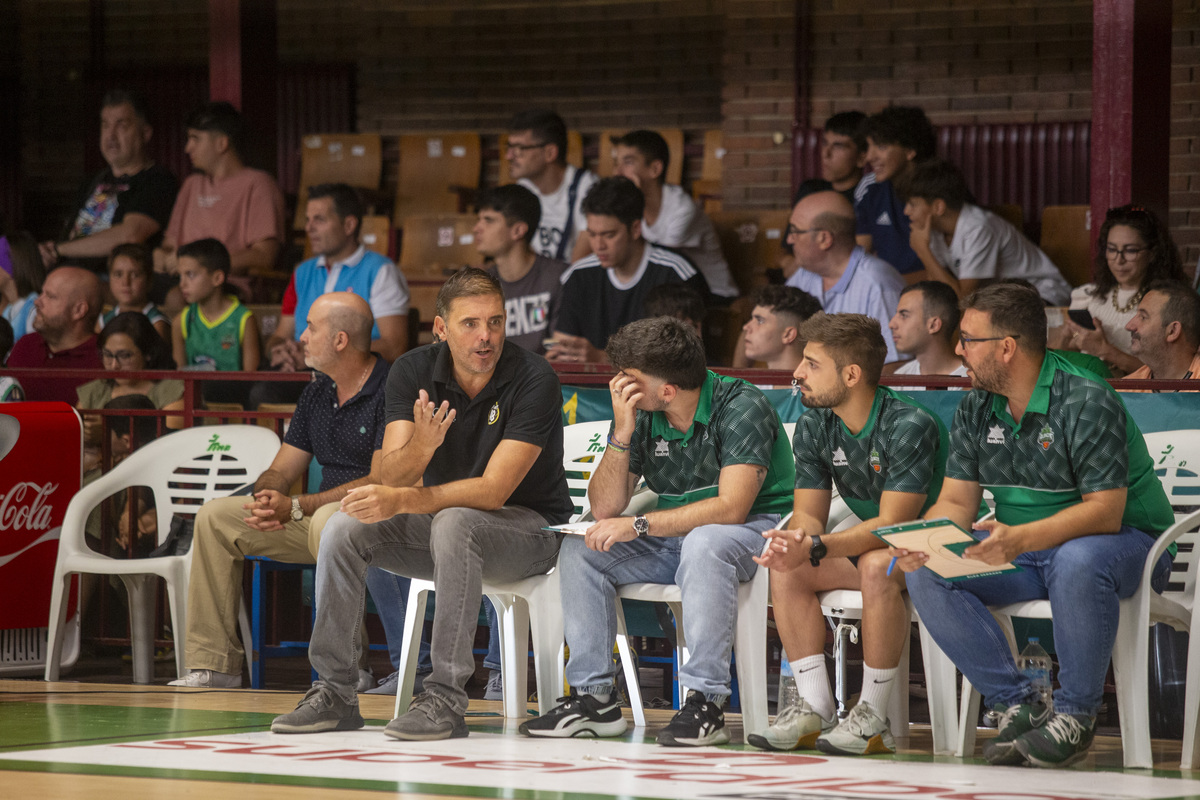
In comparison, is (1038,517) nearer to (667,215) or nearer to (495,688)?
(495,688)

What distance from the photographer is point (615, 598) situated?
4.23 m

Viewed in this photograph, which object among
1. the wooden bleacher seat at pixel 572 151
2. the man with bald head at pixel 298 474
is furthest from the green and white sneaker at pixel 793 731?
the wooden bleacher seat at pixel 572 151

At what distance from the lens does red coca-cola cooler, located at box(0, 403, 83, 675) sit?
563cm

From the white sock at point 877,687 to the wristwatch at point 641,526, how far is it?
0.69 metres

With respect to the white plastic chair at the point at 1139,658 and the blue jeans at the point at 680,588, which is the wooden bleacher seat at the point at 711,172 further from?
the white plastic chair at the point at 1139,658

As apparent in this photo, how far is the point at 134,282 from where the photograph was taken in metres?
7.48

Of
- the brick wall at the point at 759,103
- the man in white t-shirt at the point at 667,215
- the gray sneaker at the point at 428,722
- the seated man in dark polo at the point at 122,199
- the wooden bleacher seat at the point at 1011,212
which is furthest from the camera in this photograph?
the brick wall at the point at 759,103

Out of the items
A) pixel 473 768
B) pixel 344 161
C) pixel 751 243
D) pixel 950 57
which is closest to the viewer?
pixel 473 768

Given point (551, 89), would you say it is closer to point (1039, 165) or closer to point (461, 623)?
point (1039, 165)

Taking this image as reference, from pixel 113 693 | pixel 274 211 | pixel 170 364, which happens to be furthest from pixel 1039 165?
pixel 113 693

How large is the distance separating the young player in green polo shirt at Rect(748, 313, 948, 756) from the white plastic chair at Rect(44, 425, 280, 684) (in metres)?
2.39

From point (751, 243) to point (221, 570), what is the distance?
4282mm

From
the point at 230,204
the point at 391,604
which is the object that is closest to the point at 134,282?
the point at 230,204

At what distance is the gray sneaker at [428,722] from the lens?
13.0 ft
